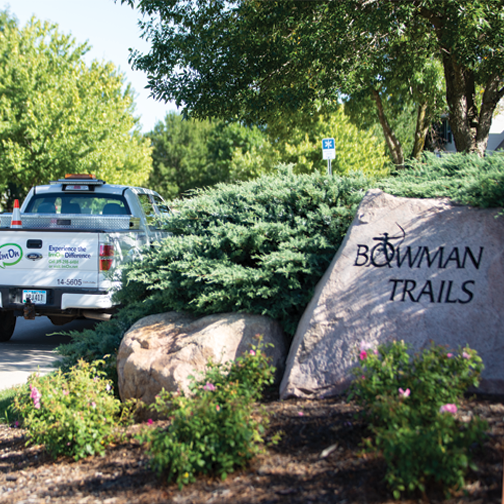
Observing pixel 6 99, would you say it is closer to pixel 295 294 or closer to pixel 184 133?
pixel 295 294

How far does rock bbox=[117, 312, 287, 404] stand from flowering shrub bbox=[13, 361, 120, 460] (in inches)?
14.1

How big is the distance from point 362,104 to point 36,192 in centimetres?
1058

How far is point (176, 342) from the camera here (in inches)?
164

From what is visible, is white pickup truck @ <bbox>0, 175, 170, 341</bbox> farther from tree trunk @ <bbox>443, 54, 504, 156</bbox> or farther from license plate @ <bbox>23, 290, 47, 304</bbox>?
tree trunk @ <bbox>443, 54, 504, 156</bbox>

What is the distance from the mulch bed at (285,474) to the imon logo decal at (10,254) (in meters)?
3.67

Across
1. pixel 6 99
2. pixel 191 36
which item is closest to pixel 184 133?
pixel 6 99

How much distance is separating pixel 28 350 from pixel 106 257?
6.82ft

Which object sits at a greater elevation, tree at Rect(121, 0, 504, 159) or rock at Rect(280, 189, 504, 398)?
tree at Rect(121, 0, 504, 159)

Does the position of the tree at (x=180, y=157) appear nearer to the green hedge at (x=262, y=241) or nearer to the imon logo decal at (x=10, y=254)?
the imon logo decal at (x=10, y=254)

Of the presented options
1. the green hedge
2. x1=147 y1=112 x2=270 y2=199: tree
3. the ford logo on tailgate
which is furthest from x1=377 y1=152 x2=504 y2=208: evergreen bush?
x1=147 y1=112 x2=270 y2=199: tree

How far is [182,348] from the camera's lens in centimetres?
402

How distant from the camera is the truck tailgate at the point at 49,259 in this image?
6.53 meters

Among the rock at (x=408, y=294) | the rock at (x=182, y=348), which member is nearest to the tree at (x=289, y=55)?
the rock at (x=408, y=294)

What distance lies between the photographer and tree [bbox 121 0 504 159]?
7.96 m
